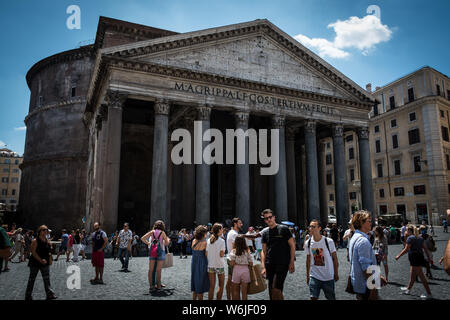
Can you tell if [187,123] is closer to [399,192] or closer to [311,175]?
[311,175]

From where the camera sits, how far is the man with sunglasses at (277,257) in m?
4.95

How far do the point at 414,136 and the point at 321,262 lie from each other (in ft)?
117

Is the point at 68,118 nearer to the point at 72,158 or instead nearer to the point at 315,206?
the point at 72,158

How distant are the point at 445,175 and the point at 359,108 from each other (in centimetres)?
1488

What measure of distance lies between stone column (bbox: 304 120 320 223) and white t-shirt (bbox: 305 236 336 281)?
16590 mm

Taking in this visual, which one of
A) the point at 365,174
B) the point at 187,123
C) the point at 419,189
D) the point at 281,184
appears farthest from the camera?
the point at 419,189

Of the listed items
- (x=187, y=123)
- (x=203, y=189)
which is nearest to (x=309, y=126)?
(x=187, y=123)

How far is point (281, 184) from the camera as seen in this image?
67.2 feet

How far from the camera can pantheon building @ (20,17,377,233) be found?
17812 millimetres

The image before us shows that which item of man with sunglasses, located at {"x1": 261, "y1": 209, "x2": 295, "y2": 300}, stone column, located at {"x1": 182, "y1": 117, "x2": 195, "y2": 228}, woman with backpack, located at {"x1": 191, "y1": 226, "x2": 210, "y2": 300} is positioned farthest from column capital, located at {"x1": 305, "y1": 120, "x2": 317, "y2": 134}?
man with sunglasses, located at {"x1": 261, "y1": 209, "x2": 295, "y2": 300}

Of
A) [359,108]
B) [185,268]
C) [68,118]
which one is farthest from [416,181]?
[68,118]

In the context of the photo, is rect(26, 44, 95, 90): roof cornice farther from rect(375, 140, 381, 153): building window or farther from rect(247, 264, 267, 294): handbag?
rect(375, 140, 381, 153): building window
